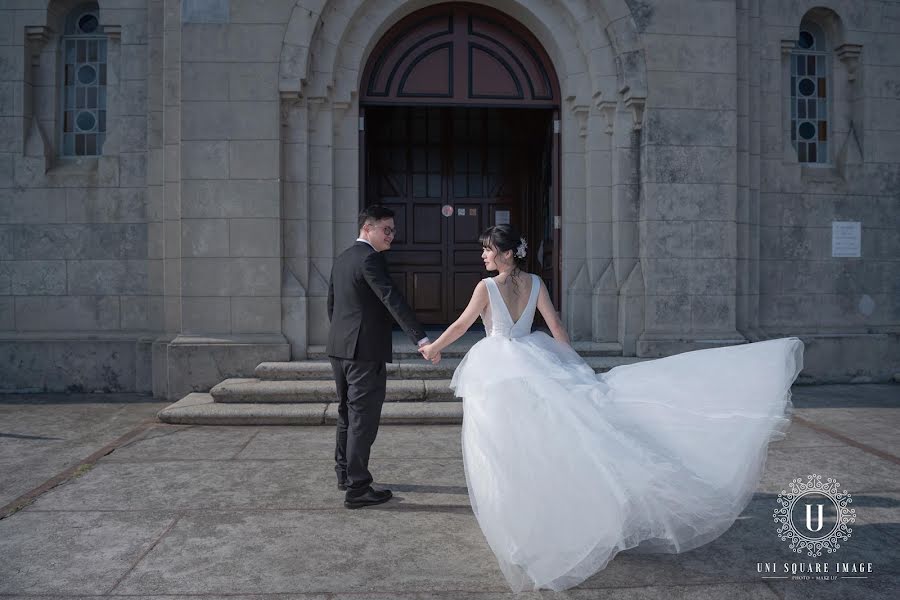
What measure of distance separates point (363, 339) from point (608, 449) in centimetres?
202

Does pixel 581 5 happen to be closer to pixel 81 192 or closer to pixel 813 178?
pixel 813 178

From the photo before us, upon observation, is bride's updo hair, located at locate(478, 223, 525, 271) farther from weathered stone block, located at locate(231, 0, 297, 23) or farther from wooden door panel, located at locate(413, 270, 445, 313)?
wooden door panel, located at locate(413, 270, 445, 313)

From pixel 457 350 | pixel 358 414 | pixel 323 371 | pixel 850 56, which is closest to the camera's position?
pixel 358 414

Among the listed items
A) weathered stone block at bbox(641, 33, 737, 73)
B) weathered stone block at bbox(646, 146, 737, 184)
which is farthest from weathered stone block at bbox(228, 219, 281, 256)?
weathered stone block at bbox(641, 33, 737, 73)

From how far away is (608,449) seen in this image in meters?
3.56

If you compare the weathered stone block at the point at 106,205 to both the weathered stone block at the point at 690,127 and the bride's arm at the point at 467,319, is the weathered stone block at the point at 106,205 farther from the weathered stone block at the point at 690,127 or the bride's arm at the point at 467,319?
the weathered stone block at the point at 690,127

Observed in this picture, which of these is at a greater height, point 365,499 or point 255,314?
point 255,314

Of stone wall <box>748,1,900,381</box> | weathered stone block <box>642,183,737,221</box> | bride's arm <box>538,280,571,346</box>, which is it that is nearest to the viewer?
bride's arm <box>538,280,571,346</box>

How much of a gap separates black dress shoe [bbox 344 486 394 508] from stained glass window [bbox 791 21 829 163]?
8406 millimetres

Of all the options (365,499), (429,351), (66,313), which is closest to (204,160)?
(66,313)

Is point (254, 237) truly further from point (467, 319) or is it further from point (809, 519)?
point (809, 519)

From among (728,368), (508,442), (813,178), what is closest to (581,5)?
(813,178)

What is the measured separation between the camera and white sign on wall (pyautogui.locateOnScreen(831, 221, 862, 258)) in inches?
377

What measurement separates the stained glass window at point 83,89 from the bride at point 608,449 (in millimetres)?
7547
